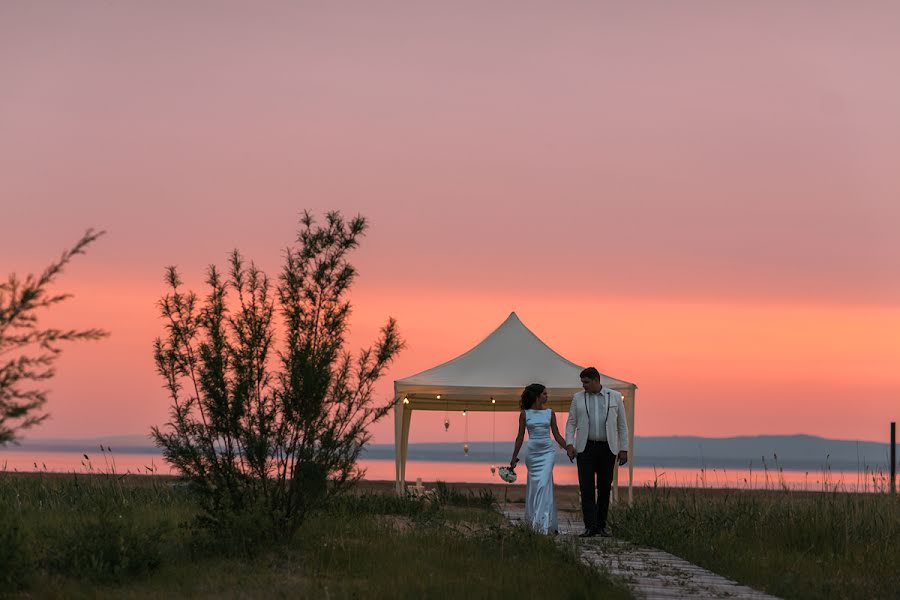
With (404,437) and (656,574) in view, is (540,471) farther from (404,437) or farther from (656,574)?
(404,437)

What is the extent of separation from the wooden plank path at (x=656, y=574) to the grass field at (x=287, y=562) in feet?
1.09

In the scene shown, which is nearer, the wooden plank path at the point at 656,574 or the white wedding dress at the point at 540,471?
the wooden plank path at the point at 656,574

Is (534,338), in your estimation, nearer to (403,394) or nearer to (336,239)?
(403,394)

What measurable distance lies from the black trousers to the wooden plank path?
69 centimetres

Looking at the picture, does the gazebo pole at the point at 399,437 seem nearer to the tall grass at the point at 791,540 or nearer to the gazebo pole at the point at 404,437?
the gazebo pole at the point at 404,437

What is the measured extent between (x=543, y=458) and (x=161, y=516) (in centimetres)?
466

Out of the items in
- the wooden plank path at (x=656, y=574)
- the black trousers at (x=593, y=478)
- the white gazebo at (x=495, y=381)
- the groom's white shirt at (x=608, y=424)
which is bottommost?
the wooden plank path at (x=656, y=574)

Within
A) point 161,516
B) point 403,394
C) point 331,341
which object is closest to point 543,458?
point 331,341

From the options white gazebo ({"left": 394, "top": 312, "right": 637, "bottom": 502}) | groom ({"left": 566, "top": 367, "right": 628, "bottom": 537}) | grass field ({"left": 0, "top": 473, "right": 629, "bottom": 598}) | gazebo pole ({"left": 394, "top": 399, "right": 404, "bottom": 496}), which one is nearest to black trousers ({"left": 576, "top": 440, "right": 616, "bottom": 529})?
groom ({"left": 566, "top": 367, "right": 628, "bottom": 537})

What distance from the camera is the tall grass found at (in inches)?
427

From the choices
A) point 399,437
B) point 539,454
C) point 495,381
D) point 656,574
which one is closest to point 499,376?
point 495,381

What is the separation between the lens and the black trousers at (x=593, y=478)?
544 inches

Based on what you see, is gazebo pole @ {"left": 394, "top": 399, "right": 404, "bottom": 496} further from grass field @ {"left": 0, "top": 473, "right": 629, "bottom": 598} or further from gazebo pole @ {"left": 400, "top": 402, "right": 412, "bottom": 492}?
grass field @ {"left": 0, "top": 473, "right": 629, "bottom": 598}

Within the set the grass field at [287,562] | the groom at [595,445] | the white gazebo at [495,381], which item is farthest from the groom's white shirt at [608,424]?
the white gazebo at [495,381]
